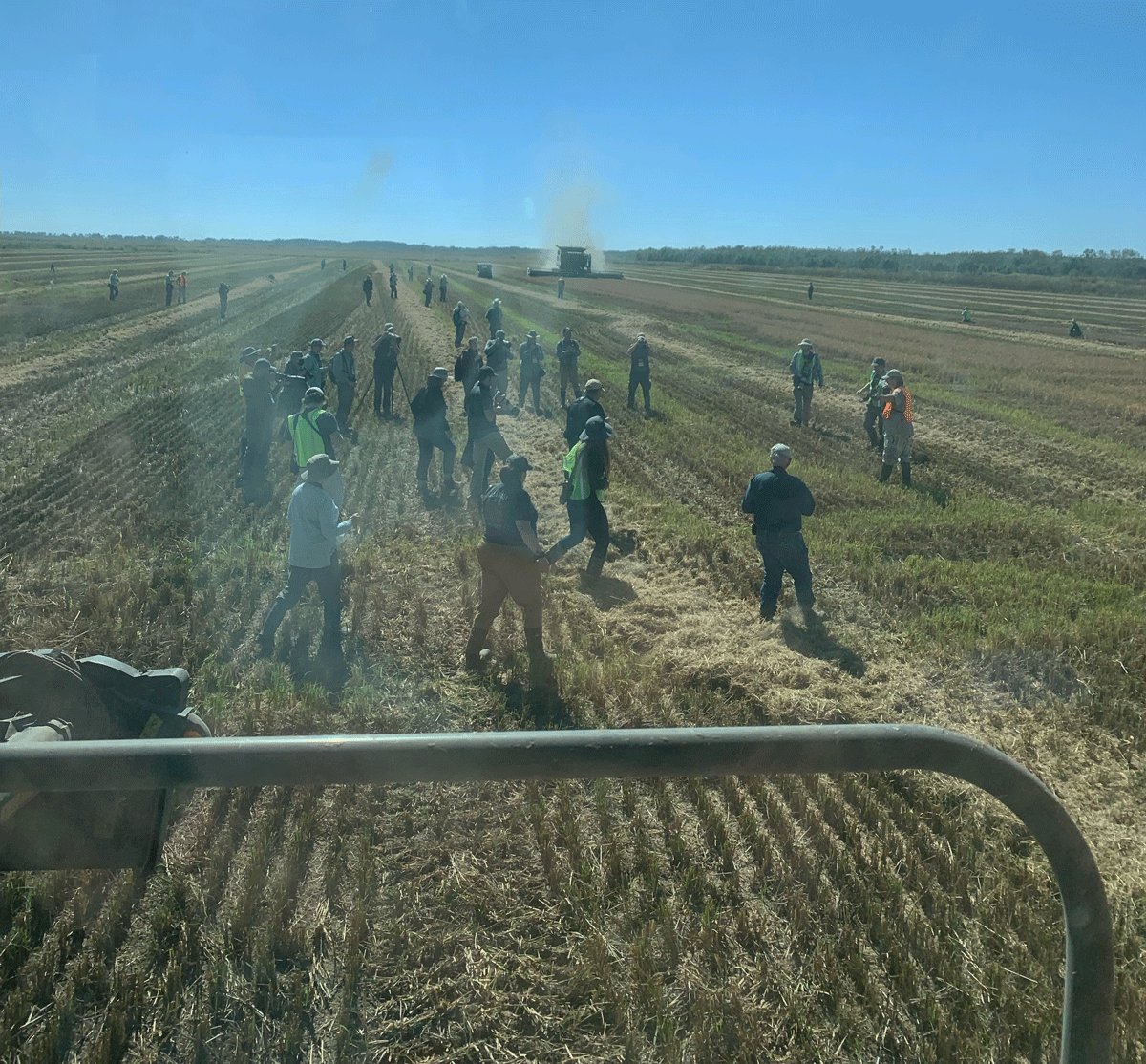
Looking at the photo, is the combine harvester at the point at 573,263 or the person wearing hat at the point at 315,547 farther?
the combine harvester at the point at 573,263

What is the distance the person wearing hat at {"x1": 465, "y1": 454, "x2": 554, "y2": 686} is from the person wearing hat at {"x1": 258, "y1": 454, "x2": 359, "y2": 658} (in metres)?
1.30

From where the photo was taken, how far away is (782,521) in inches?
316

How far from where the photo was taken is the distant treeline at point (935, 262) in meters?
92.8

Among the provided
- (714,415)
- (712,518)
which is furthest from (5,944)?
(714,415)

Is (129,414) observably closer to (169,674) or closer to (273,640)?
(273,640)

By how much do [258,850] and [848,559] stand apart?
7.58 m

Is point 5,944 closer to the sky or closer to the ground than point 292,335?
closer to the ground

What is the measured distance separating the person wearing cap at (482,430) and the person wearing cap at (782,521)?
3750 mm

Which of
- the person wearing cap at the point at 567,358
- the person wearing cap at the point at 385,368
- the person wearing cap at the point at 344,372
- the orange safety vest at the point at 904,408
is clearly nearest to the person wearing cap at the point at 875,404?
the orange safety vest at the point at 904,408

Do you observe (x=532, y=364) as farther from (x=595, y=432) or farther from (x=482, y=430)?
(x=595, y=432)

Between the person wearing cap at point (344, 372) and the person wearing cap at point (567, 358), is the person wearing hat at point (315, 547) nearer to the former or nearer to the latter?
the person wearing cap at point (344, 372)

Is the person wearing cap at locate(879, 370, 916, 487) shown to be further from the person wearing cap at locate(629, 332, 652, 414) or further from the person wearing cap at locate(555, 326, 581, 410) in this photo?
the person wearing cap at locate(555, 326, 581, 410)

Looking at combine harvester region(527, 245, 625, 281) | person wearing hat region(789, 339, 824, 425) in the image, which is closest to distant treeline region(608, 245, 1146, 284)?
combine harvester region(527, 245, 625, 281)

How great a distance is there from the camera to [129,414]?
674 inches
